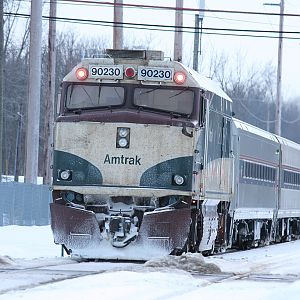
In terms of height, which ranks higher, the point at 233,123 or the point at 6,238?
the point at 233,123

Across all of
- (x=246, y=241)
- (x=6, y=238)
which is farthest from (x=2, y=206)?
(x=246, y=241)

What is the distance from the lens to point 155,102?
2017 cm

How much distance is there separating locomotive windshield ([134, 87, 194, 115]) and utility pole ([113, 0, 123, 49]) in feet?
51.8

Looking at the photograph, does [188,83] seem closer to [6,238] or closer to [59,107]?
[59,107]

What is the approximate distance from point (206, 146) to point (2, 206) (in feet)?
47.5

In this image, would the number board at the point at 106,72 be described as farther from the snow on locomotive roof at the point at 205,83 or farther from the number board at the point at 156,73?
the snow on locomotive roof at the point at 205,83

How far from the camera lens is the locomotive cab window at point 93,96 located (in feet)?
66.2

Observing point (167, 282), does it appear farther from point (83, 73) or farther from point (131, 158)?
point (83, 73)

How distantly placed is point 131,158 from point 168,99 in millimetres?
1341

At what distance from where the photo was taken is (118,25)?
1425 inches

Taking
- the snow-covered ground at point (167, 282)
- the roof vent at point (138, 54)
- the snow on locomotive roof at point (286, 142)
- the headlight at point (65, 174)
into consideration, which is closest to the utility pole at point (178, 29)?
the snow on locomotive roof at point (286, 142)

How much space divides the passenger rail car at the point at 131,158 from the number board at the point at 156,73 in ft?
0.06

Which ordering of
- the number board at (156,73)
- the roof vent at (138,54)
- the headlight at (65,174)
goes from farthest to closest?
the roof vent at (138,54) → the number board at (156,73) → the headlight at (65,174)

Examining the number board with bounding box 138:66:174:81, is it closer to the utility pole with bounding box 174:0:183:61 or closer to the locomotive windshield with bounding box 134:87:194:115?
the locomotive windshield with bounding box 134:87:194:115
